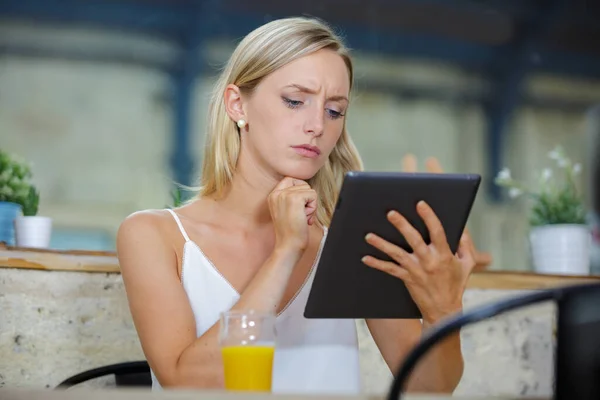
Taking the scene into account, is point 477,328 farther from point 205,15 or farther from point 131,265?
point 205,15

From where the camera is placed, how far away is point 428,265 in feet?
4.24

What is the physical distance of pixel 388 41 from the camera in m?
4.16

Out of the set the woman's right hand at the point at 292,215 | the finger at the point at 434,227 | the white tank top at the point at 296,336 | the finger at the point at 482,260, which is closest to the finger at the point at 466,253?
the finger at the point at 434,227

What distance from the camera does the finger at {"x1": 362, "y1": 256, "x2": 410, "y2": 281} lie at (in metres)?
1.26

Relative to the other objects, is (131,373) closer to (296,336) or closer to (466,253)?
(296,336)

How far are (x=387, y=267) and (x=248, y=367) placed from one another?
31 centimetres

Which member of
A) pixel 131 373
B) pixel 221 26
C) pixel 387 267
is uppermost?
pixel 221 26

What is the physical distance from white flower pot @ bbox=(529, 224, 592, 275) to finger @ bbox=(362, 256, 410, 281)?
100 centimetres

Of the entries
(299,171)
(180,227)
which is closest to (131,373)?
(180,227)

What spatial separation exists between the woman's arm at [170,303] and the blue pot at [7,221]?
0.50 m

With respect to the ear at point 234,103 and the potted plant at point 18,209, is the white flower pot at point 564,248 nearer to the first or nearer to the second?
the ear at point 234,103

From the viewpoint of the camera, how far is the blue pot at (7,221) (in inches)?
74.7

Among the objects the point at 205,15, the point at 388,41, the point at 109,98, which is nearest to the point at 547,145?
the point at 388,41

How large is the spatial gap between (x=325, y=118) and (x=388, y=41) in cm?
271
